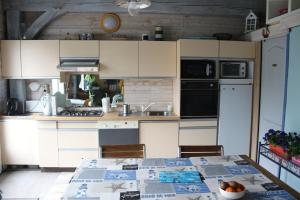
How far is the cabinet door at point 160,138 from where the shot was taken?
3.76 meters

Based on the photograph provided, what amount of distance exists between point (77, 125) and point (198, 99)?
178cm

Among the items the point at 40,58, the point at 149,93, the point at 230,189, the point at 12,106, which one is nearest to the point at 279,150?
the point at 230,189

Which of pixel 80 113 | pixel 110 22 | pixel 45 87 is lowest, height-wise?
pixel 80 113

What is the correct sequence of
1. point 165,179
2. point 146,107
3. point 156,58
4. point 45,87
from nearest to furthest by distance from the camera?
point 165,179 → point 156,58 → point 45,87 → point 146,107

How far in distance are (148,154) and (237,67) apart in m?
1.85

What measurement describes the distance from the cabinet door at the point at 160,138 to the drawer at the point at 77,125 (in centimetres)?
70

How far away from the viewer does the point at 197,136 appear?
151 inches

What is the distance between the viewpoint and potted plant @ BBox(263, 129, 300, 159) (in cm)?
253

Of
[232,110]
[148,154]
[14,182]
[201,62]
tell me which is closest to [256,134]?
[232,110]

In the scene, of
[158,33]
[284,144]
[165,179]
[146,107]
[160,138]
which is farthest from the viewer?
[146,107]

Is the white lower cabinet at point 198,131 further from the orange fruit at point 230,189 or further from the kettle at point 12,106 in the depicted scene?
the kettle at point 12,106

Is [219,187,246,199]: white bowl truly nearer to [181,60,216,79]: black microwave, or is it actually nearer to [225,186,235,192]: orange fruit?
[225,186,235,192]: orange fruit

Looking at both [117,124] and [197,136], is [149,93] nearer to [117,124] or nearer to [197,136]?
[117,124]

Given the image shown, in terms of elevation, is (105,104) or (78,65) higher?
(78,65)
